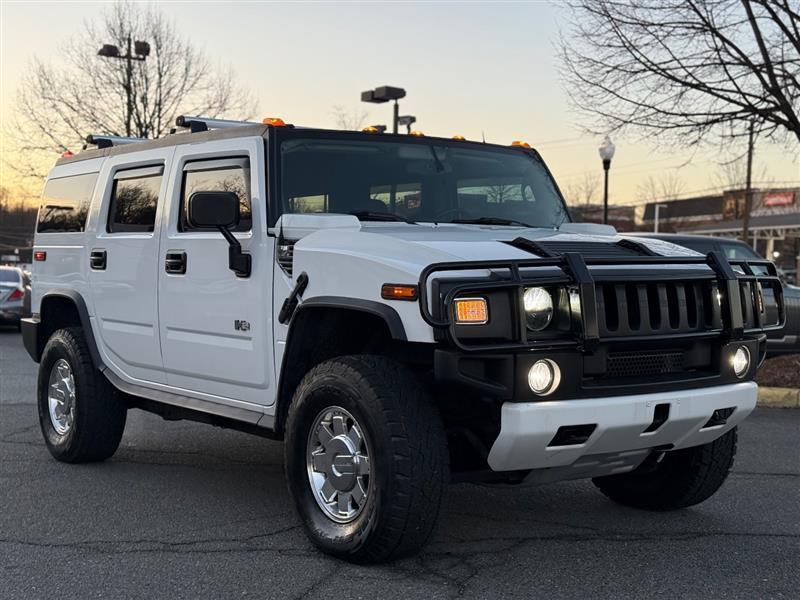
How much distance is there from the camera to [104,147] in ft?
22.9

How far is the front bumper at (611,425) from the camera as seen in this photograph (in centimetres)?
400

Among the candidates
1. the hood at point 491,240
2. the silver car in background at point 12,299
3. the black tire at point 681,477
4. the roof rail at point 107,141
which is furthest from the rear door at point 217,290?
the silver car in background at point 12,299

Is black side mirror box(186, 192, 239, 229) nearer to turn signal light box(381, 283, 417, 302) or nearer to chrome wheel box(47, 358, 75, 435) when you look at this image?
turn signal light box(381, 283, 417, 302)

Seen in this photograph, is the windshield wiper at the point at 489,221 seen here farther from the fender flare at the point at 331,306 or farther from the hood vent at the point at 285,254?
the fender flare at the point at 331,306

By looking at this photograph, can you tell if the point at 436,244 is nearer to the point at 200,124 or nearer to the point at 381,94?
the point at 200,124

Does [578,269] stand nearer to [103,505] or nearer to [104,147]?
[103,505]

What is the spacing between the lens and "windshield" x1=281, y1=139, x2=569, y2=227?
5297 millimetres

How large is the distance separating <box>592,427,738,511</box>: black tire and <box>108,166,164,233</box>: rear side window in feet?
10.3

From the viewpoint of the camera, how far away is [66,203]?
284 inches

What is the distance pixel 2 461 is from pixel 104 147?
2220 millimetres

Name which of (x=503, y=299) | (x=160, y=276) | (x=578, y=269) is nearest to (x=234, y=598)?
(x=503, y=299)

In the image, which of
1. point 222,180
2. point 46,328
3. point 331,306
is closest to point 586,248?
point 331,306

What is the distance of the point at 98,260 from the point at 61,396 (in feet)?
3.43

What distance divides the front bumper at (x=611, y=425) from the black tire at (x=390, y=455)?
287mm
